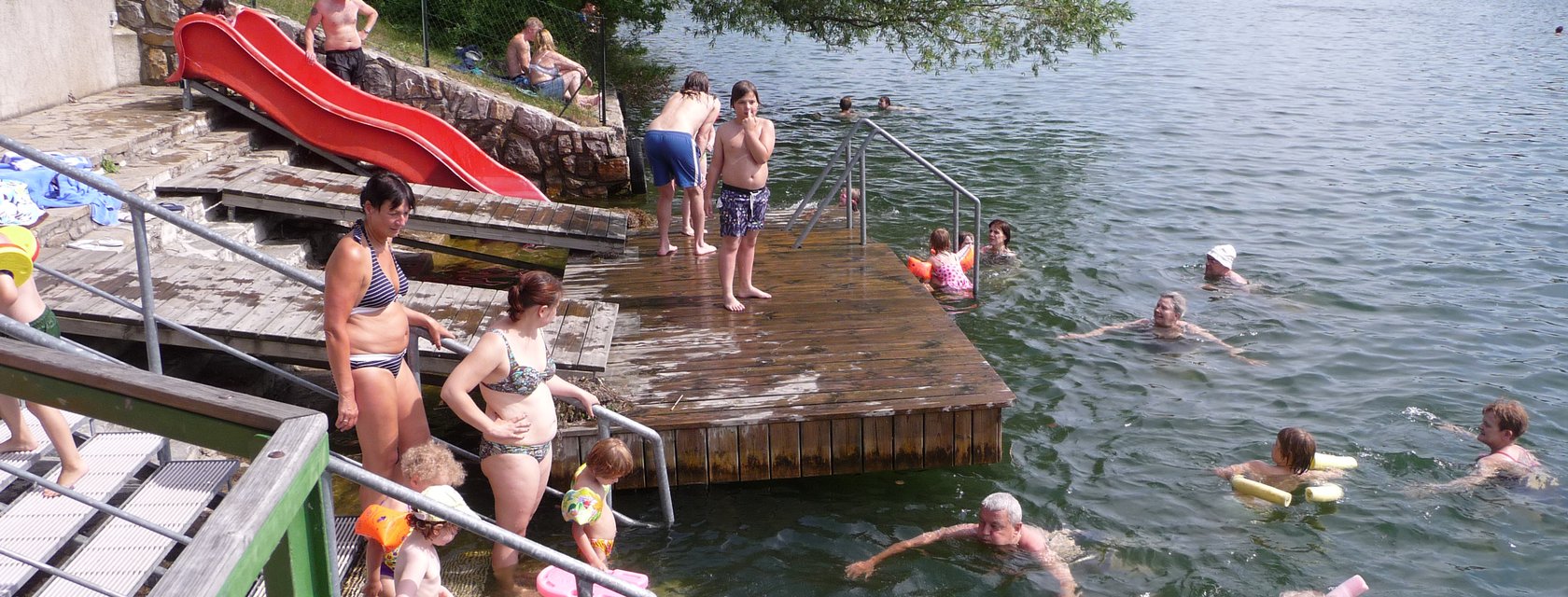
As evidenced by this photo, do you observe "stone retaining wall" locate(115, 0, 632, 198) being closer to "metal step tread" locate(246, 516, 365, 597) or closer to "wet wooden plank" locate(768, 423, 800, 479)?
"wet wooden plank" locate(768, 423, 800, 479)

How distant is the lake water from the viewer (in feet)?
21.5

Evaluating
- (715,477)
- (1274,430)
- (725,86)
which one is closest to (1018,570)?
(715,477)

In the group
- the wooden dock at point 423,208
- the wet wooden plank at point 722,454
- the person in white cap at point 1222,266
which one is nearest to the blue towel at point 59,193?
the wooden dock at point 423,208

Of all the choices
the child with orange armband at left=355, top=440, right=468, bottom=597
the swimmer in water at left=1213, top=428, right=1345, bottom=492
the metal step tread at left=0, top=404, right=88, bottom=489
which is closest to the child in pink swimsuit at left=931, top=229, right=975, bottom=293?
the swimmer in water at left=1213, top=428, right=1345, bottom=492

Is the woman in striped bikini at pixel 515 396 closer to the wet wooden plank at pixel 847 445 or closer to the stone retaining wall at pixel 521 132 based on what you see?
the wet wooden plank at pixel 847 445

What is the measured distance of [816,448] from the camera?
657 cm

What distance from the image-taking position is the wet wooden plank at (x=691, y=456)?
641 centimetres

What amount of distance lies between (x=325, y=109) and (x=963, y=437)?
799 centimetres

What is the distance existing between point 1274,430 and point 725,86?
57.8 feet

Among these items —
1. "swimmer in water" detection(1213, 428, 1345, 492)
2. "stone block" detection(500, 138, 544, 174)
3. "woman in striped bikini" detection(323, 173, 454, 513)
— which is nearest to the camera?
"woman in striped bikini" detection(323, 173, 454, 513)

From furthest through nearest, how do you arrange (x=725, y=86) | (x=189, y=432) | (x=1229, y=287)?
(x=725, y=86) < (x=1229, y=287) < (x=189, y=432)

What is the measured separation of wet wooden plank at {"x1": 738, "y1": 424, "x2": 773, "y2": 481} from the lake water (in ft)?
1.19

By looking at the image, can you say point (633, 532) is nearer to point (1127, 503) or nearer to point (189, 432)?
point (1127, 503)

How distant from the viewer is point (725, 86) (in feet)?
80.4
